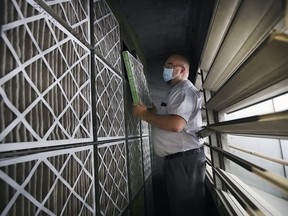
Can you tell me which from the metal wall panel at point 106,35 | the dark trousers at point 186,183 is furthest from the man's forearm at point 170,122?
the metal wall panel at point 106,35

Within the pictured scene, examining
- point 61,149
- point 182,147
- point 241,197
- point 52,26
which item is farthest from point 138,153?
point 52,26

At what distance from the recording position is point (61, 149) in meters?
0.81

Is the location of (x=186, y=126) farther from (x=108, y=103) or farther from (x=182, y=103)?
(x=108, y=103)

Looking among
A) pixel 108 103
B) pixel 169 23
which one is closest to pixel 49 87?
pixel 108 103

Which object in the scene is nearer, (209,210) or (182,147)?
(182,147)

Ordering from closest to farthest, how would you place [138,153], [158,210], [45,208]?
[45,208] < [138,153] < [158,210]

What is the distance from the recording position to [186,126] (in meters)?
1.76

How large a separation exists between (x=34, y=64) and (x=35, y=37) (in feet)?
0.34

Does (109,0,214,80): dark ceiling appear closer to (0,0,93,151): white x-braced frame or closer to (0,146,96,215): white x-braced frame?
(0,0,93,151): white x-braced frame

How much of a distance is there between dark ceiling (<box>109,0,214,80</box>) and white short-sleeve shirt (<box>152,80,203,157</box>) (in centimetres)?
72

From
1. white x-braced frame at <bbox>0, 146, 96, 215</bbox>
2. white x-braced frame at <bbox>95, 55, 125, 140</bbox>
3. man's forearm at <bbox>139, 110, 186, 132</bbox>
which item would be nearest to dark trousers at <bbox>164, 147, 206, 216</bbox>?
man's forearm at <bbox>139, 110, 186, 132</bbox>

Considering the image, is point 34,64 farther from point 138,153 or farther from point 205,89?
point 138,153

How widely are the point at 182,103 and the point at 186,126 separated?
0.25 meters

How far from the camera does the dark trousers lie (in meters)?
1.68
